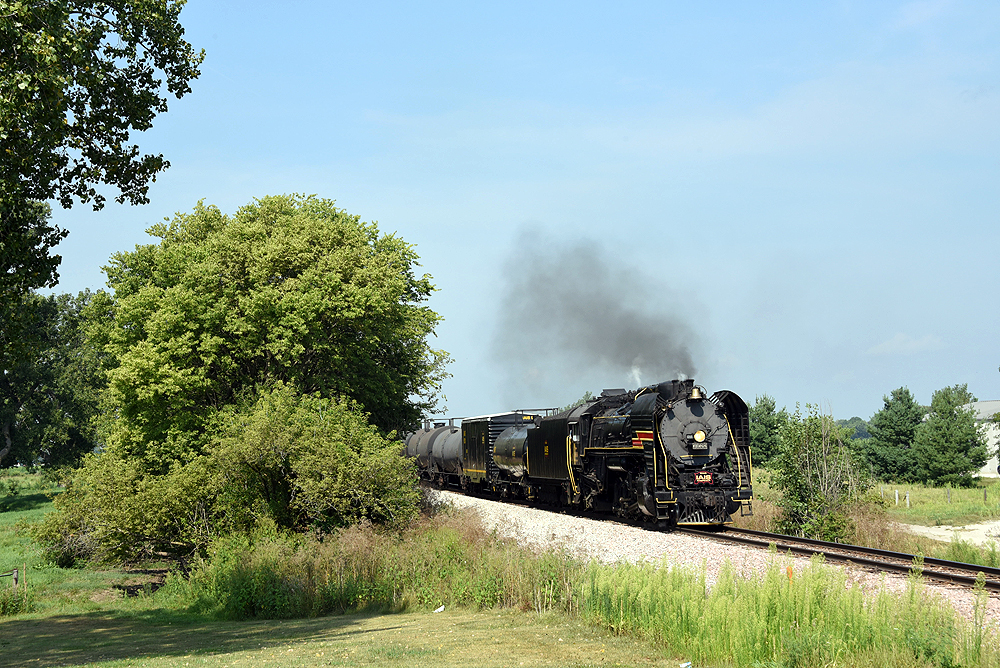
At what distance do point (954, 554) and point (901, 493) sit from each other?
30367 millimetres

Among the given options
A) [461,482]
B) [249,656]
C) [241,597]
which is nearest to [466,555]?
[241,597]

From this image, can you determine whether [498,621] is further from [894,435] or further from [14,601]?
[894,435]

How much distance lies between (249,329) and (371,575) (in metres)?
15.9

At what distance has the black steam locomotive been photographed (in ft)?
81.4

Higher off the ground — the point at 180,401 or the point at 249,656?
the point at 180,401

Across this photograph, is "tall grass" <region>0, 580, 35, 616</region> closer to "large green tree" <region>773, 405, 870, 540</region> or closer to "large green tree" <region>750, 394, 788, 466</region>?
"large green tree" <region>773, 405, 870, 540</region>

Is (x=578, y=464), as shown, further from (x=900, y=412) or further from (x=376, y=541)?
(x=900, y=412)

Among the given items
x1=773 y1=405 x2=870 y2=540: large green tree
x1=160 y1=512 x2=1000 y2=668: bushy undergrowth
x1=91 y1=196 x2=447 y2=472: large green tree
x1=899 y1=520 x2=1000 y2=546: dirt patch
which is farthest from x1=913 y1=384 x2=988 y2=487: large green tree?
x1=160 y1=512 x2=1000 y2=668: bushy undergrowth

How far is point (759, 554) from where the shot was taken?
19.6 metres

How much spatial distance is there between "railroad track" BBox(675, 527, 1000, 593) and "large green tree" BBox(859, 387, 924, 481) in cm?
4625

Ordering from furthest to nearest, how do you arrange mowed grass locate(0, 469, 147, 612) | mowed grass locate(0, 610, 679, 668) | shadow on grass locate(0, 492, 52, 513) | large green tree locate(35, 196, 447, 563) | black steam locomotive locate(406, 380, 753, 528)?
shadow on grass locate(0, 492, 52, 513) < large green tree locate(35, 196, 447, 563) < mowed grass locate(0, 469, 147, 612) < black steam locomotive locate(406, 380, 753, 528) < mowed grass locate(0, 610, 679, 668)

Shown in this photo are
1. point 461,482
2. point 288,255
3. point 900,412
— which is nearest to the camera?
point 288,255

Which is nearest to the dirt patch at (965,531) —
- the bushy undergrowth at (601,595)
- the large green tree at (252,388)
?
the bushy undergrowth at (601,595)

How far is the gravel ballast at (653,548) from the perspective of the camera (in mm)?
14945
